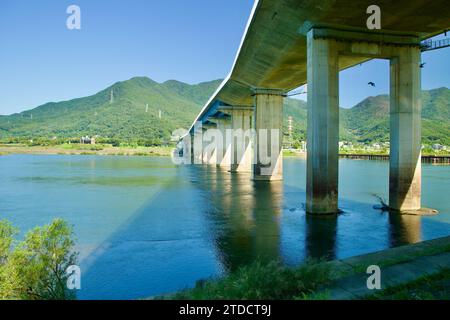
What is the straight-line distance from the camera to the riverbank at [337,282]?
7262mm

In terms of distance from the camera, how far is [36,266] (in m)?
9.06

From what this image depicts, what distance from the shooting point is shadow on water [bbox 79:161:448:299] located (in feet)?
40.1

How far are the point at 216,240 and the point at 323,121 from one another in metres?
9.84

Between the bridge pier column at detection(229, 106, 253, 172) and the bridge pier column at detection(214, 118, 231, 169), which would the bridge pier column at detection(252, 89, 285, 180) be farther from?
the bridge pier column at detection(214, 118, 231, 169)

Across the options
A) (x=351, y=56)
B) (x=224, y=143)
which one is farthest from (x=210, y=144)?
(x=351, y=56)

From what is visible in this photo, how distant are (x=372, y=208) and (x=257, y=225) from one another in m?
10.4

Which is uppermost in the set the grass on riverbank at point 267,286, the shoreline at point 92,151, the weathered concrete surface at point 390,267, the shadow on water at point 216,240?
the shoreline at point 92,151

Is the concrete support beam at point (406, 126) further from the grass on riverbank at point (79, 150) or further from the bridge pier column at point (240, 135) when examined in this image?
the grass on riverbank at point (79, 150)

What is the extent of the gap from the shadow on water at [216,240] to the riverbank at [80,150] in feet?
432

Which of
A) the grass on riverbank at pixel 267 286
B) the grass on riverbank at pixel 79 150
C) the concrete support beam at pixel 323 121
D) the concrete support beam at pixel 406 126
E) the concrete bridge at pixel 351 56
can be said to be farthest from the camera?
the grass on riverbank at pixel 79 150

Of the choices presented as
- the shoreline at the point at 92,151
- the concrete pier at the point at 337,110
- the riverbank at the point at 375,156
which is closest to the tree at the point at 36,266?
the concrete pier at the point at 337,110

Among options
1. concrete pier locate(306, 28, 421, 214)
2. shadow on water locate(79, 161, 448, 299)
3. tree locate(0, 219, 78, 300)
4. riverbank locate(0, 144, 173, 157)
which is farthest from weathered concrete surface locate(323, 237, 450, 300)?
riverbank locate(0, 144, 173, 157)

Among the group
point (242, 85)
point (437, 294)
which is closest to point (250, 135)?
point (242, 85)
